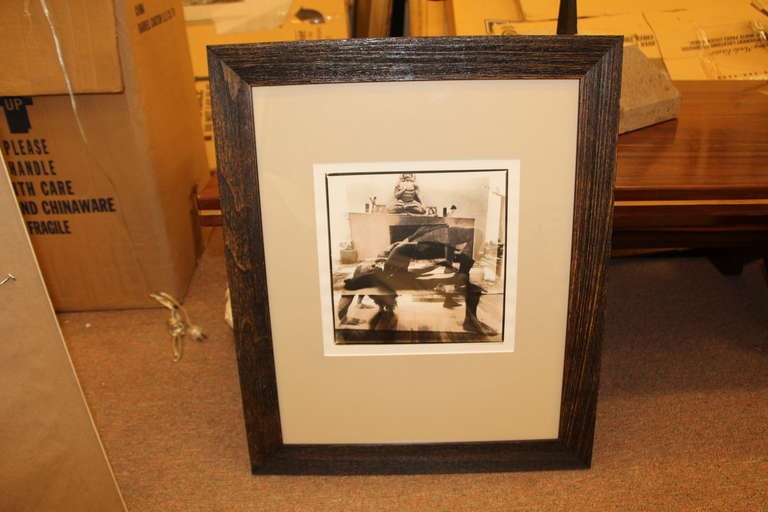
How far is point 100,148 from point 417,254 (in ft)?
2.43

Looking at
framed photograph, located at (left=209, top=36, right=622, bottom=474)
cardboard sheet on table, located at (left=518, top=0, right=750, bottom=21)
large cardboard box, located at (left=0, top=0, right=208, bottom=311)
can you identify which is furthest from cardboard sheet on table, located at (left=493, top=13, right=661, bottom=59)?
framed photograph, located at (left=209, top=36, right=622, bottom=474)

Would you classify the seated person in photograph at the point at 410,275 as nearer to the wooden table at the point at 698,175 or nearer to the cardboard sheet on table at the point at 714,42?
the wooden table at the point at 698,175

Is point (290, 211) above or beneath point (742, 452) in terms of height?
above

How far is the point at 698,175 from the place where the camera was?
756 millimetres

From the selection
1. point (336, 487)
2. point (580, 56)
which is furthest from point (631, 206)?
point (336, 487)

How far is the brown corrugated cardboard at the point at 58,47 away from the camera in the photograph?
3.38 ft

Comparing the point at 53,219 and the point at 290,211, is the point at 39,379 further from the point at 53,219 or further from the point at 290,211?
the point at 53,219

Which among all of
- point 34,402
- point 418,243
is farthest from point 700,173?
point 34,402

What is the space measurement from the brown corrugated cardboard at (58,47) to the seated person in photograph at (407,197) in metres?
0.64

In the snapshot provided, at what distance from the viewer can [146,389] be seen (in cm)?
101

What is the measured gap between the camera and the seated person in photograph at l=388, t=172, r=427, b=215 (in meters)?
0.67

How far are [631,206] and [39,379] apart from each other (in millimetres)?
650

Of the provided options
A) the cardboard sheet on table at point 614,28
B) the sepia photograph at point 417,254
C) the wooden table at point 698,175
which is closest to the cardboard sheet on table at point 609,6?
the cardboard sheet on table at point 614,28

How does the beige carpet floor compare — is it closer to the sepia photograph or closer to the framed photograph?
the framed photograph
